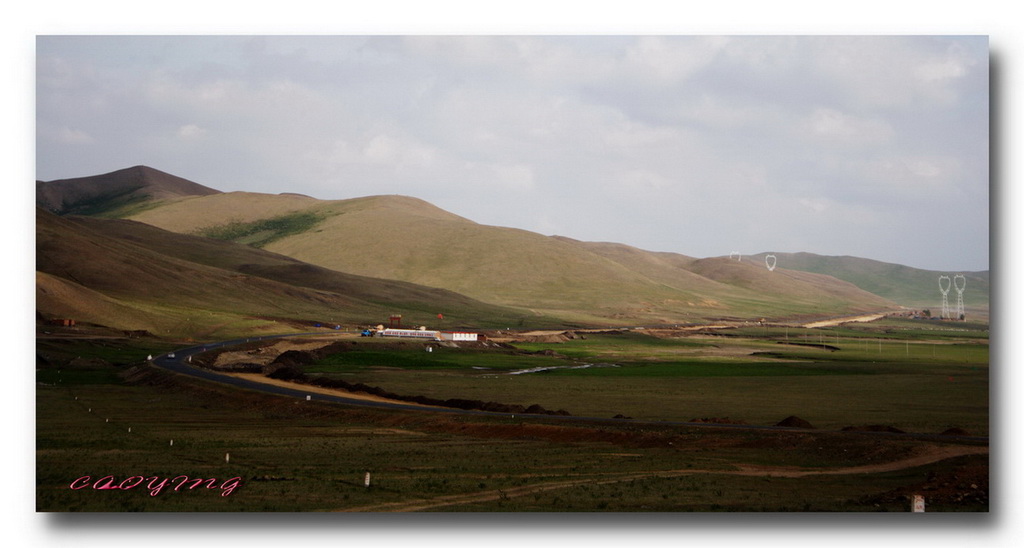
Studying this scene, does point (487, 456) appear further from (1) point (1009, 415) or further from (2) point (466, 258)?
(2) point (466, 258)

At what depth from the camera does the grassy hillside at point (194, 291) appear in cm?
8744

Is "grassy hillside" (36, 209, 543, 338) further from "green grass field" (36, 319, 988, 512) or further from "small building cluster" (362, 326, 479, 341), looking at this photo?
"green grass field" (36, 319, 988, 512)

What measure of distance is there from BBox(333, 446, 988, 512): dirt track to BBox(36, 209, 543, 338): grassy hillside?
195 ft

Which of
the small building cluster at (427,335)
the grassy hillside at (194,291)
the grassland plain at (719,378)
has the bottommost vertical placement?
the grassland plain at (719,378)

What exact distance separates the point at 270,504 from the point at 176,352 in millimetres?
53615

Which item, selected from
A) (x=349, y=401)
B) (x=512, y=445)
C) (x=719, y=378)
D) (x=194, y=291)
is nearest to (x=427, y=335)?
(x=719, y=378)

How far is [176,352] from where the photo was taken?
240ft

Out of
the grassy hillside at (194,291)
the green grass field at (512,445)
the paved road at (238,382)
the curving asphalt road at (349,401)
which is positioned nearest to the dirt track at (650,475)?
the green grass field at (512,445)

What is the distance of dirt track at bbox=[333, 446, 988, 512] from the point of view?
24453 millimetres

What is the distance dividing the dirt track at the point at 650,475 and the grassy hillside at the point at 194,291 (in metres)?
59.3

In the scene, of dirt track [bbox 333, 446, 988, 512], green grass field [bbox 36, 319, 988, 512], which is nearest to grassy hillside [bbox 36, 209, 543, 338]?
green grass field [bbox 36, 319, 988, 512]

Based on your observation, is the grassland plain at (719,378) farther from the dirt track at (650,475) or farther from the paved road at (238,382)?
the paved road at (238,382)

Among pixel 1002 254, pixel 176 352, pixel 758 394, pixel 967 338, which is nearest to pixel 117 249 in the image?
pixel 176 352

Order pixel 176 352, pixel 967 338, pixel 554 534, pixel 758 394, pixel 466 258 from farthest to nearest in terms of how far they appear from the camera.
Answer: pixel 466 258 < pixel 176 352 < pixel 967 338 < pixel 758 394 < pixel 554 534
